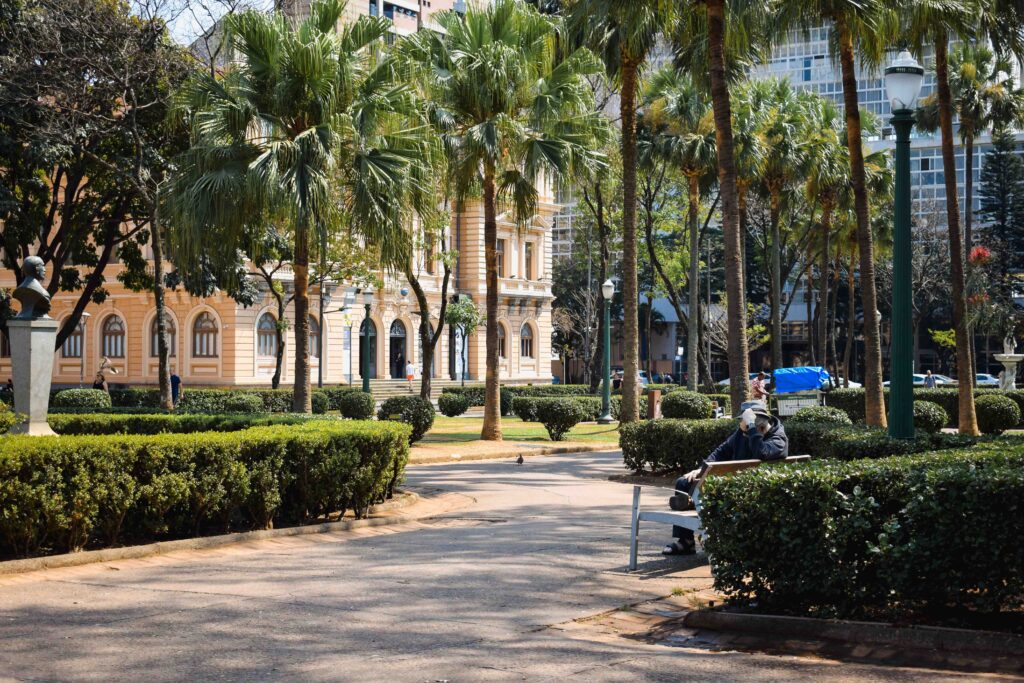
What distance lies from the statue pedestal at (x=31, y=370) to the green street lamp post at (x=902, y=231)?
9185mm

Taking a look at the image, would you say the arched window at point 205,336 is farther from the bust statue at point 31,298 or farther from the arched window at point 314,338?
the bust statue at point 31,298

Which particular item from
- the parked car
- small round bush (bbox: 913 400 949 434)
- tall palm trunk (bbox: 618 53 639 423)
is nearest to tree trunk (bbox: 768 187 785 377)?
small round bush (bbox: 913 400 949 434)

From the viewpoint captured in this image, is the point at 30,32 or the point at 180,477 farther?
the point at 30,32

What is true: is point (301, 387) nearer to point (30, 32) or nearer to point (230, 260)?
point (230, 260)

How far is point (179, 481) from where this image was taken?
10844mm

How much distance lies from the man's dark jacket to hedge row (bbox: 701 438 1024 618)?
97.0 inches

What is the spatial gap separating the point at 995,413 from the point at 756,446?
23.1 m

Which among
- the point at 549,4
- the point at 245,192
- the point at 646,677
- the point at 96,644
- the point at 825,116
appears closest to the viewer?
the point at 646,677

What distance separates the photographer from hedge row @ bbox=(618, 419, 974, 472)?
14921mm

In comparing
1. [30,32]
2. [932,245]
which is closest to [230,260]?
[30,32]

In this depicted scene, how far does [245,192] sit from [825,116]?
29626 millimetres

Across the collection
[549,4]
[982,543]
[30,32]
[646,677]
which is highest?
[549,4]

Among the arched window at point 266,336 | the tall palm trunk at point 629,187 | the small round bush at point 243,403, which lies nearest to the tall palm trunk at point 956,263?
the tall palm trunk at point 629,187

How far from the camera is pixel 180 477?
35.7 feet
